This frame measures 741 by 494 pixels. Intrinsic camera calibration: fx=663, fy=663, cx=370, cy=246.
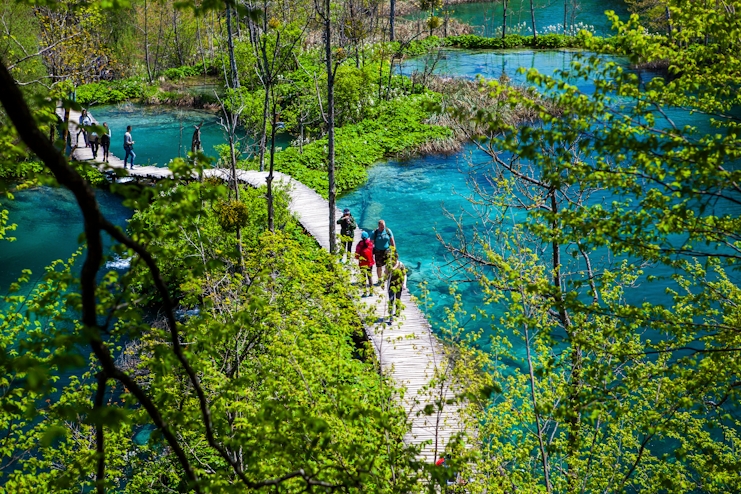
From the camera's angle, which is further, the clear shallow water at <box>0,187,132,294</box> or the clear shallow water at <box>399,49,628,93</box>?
the clear shallow water at <box>399,49,628,93</box>

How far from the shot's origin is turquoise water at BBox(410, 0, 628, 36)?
45975 millimetres

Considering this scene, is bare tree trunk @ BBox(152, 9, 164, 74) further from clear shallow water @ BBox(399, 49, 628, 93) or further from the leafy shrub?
the leafy shrub

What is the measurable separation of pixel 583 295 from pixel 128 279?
15.0 meters

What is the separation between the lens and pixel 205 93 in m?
34.3

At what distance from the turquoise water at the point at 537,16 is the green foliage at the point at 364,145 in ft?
Answer: 59.7

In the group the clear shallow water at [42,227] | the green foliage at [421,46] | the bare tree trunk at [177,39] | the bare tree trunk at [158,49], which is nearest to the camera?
the clear shallow water at [42,227]

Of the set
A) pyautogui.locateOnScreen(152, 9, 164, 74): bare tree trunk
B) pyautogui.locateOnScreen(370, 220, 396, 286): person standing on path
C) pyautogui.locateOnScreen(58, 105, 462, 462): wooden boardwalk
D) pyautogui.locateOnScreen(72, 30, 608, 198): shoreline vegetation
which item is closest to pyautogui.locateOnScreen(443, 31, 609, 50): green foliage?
pyautogui.locateOnScreen(72, 30, 608, 198): shoreline vegetation

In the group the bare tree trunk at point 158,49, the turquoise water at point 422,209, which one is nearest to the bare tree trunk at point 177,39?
the bare tree trunk at point 158,49

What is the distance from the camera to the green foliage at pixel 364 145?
2348 cm

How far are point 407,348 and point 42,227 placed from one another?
15.2 meters

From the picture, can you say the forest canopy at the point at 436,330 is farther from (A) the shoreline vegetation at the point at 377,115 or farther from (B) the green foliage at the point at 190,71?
(B) the green foliage at the point at 190,71

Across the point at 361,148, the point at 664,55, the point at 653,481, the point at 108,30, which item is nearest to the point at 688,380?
the point at 653,481

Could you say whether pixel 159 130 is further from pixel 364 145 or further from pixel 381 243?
pixel 381 243

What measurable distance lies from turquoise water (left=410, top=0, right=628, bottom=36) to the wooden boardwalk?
28.6m
